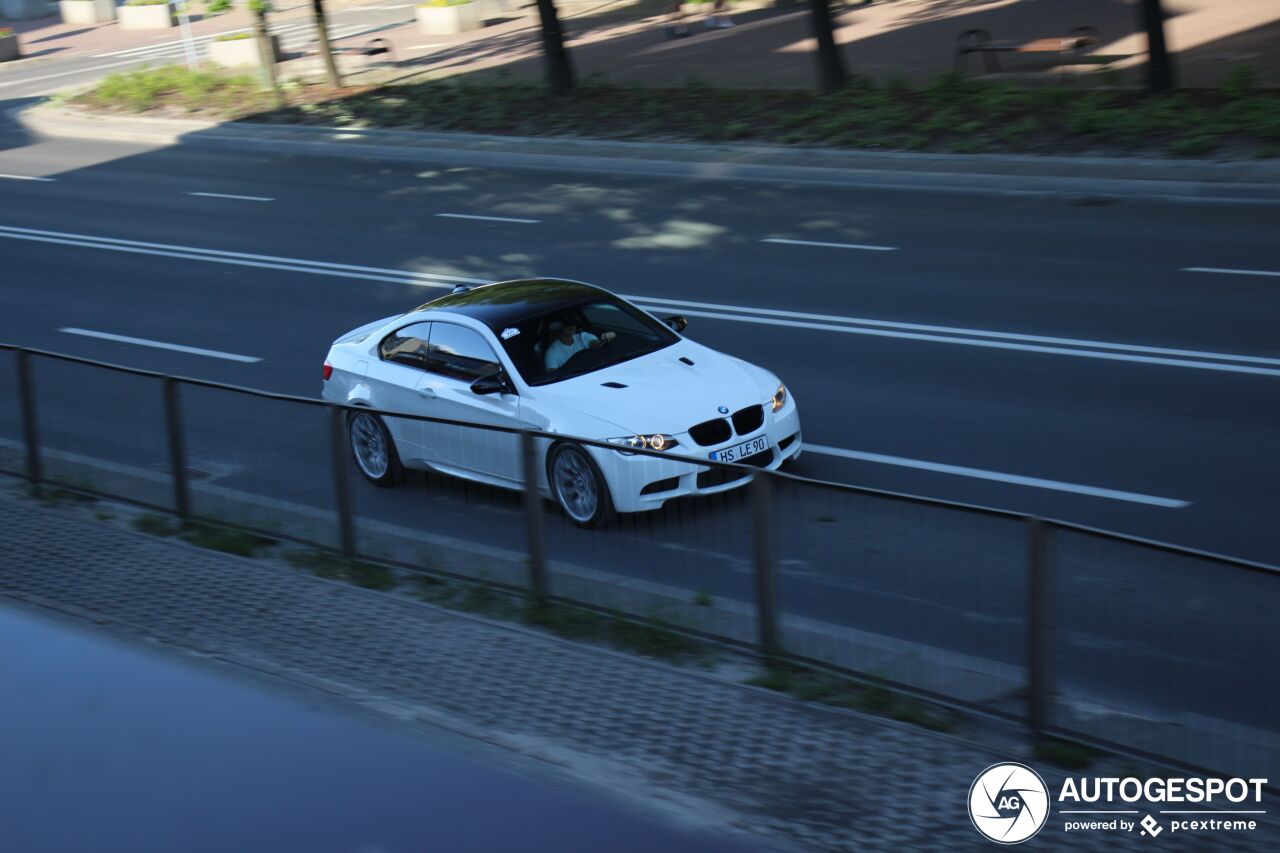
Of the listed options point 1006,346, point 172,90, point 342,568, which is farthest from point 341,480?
point 172,90

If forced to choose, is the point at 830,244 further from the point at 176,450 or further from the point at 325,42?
the point at 325,42

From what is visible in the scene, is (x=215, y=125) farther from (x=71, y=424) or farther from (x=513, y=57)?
(x=71, y=424)

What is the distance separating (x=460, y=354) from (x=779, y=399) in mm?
2394

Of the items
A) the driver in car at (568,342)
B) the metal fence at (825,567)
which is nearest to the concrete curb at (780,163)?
the driver in car at (568,342)

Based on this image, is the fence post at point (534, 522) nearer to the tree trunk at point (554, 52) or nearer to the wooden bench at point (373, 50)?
the tree trunk at point (554, 52)

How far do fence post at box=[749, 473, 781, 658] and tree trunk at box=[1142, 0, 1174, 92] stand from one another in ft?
61.1

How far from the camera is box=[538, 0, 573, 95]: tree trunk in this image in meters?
28.8

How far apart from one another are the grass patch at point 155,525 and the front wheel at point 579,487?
109 inches

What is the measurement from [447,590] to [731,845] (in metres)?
3.34

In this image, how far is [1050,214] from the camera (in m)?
18.4

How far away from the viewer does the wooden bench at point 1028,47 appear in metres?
25.2

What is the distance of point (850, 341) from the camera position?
13.6 meters

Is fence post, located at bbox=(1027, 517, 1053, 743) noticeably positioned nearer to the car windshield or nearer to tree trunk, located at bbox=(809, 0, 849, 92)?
the car windshield

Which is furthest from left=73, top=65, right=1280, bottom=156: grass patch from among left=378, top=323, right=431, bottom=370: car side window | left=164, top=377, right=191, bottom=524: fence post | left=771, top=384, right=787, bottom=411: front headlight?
left=164, top=377, right=191, bottom=524: fence post
